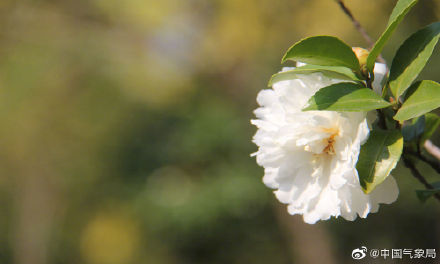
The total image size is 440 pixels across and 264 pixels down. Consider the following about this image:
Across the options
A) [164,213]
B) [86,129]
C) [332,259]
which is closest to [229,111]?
[164,213]

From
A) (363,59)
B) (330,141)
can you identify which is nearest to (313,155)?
(330,141)

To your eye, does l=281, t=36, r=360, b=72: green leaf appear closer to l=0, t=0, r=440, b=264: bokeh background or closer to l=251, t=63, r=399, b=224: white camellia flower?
l=251, t=63, r=399, b=224: white camellia flower

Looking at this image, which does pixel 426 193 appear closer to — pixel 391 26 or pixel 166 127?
pixel 391 26

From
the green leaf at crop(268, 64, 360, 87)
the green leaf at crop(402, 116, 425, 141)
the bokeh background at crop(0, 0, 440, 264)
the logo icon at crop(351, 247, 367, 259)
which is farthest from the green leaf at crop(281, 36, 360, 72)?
the bokeh background at crop(0, 0, 440, 264)

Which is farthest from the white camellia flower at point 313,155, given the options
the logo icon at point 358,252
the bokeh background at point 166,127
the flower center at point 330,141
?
the bokeh background at point 166,127

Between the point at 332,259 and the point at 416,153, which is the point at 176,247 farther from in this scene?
the point at 416,153

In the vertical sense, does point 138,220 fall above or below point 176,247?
above
